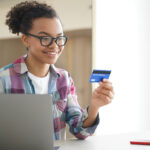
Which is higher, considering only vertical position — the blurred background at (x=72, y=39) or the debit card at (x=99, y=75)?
the blurred background at (x=72, y=39)

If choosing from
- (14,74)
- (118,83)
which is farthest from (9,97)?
(118,83)

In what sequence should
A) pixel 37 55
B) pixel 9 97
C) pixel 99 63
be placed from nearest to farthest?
pixel 9 97
pixel 37 55
pixel 99 63

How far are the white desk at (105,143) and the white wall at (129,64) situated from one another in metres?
1.21

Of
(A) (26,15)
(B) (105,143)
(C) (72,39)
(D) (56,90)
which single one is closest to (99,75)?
(B) (105,143)

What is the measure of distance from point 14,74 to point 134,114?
1.51 metres

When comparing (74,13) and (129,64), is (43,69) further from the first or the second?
(129,64)

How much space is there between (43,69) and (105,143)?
0.53m

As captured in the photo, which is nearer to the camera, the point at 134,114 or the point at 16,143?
the point at 16,143

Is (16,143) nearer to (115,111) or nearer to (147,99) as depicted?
(115,111)

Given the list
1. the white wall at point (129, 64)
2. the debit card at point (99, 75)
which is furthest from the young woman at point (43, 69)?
the white wall at point (129, 64)

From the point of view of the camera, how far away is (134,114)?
2406 mm

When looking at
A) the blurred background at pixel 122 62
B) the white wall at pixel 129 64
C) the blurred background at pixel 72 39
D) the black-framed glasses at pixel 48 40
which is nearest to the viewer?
the black-framed glasses at pixel 48 40

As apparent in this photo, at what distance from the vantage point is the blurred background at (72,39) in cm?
201

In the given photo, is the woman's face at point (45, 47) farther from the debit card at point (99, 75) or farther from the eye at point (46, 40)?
the debit card at point (99, 75)
